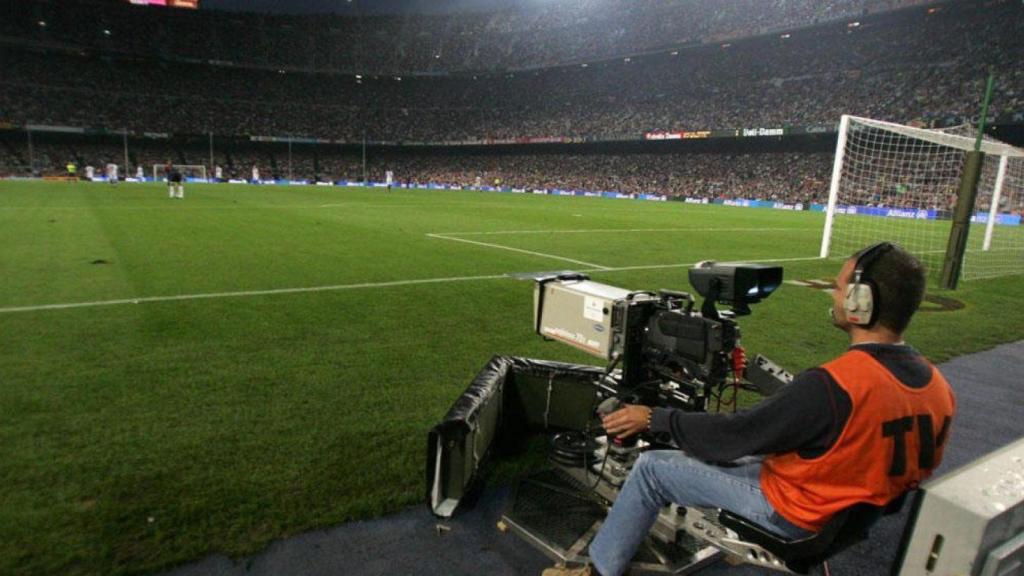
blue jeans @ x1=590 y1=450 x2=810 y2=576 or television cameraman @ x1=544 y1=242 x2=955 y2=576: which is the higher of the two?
television cameraman @ x1=544 y1=242 x2=955 y2=576

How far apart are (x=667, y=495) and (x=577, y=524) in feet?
2.67

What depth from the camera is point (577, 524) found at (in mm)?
3162

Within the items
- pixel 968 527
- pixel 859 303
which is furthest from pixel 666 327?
pixel 968 527

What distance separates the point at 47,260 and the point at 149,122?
52.2 meters

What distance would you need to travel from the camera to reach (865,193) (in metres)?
29.3

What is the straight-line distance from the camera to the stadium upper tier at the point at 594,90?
124 feet

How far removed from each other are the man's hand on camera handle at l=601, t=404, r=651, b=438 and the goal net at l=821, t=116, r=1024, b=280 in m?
13.9

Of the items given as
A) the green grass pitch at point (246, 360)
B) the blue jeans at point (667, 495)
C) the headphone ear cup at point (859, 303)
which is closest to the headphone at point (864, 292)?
the headphone ear cup at point (859, 303)

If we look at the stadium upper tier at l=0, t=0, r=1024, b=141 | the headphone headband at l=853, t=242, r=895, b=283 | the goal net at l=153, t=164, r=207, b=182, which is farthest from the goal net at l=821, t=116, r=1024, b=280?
the goal net at l=153, t=164, r=207, b=182

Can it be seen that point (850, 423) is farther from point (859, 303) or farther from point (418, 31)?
point (418, 31)

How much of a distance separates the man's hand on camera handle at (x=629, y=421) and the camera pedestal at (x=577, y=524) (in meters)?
0.77

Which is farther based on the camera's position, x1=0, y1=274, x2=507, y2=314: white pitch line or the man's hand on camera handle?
x1=0, y1=274, x2=507, y2=314: white pitch line

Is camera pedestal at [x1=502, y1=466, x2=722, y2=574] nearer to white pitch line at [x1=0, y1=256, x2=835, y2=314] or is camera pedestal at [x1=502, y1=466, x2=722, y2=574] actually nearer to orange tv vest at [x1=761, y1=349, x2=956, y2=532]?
orange tv vest at [x1=761, y1=349, x2=956, y2=532]

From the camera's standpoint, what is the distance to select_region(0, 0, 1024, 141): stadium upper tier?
37938 mm
